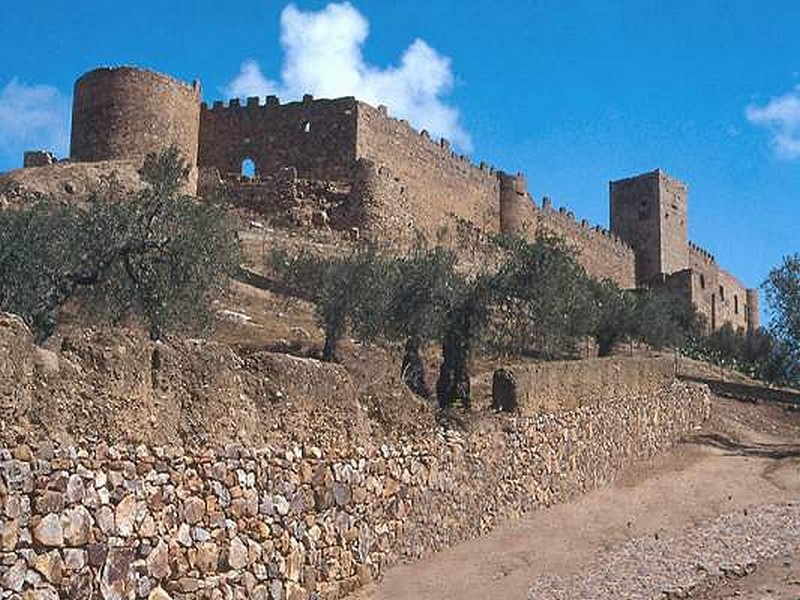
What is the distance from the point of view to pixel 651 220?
186 feet

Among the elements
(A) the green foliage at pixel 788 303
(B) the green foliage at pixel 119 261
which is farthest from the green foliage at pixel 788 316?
(B) the green foliage at pixel 119 261

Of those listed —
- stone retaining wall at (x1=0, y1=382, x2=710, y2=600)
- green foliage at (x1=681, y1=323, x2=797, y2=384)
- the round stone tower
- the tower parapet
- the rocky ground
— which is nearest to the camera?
stone retaining wall at (x1=0, y1=382, x2=710, y2=600)

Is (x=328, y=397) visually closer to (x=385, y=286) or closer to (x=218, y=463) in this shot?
(x=218, y=463)

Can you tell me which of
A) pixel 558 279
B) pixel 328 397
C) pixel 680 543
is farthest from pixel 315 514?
pixel 558 279

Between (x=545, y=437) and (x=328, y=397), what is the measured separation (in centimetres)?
487

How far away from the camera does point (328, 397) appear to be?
934 centimetres

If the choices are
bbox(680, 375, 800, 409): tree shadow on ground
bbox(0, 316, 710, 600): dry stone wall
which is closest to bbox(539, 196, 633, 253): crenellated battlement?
bbox(680, 375, 800, 409): tree shadow on ground

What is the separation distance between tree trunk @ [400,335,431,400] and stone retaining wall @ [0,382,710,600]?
558 cm

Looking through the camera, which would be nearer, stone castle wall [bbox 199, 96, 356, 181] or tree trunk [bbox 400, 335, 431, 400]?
tree trunk [bbox 400, 335, 431, 400]

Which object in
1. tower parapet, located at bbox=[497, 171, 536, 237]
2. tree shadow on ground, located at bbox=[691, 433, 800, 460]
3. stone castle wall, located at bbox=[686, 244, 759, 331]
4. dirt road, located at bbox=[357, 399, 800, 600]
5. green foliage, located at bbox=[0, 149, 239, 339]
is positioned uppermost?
tower parapet, located at bbox=[497, 171, 536, 237]

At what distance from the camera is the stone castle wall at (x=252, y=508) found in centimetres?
622

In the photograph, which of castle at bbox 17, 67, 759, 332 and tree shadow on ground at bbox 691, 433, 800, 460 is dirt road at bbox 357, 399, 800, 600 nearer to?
tree shadow on ground at bbox 691, 433, 800, 460

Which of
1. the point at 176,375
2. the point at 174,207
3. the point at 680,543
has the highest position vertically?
the point at 174,207

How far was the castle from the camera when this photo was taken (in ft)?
110
